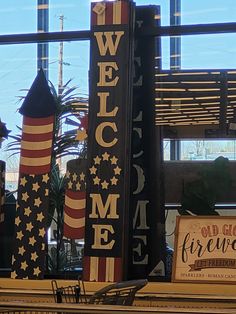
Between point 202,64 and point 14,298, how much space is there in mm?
2534

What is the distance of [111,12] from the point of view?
5215mm

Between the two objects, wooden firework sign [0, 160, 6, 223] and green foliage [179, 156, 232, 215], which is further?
wooden firework sign [0, 160, 6, 223]

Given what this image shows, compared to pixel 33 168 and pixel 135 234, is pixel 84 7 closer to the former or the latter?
pixel 33 168

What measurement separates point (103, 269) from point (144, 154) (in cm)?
104

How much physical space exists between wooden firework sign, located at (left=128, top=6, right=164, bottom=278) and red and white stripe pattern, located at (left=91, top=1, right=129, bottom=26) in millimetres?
168

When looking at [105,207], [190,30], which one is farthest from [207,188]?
[190,30]

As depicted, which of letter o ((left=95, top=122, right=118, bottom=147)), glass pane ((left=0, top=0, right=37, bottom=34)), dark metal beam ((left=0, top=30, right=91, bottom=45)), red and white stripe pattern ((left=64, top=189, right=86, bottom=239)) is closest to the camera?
letter o ((left=95, top=122, right=118, bottom=147))

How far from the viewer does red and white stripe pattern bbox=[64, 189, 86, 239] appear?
17.4 ft

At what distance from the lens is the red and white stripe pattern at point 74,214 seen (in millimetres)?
5293

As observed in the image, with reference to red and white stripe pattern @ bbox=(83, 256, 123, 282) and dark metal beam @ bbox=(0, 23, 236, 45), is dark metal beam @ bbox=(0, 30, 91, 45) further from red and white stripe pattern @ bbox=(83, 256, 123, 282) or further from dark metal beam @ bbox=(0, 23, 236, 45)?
red and white stripe pattern @ bbox=(83, 256, 123, 282)

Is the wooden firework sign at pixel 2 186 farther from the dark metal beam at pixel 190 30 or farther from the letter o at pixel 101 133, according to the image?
the dark metal beam at pixel 190 30

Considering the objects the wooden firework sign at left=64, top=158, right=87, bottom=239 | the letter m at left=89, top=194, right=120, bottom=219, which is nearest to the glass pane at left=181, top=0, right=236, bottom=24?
the wooden firework sign at left=64, top=158, right=87, bottom=239

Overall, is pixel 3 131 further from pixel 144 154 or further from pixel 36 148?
pixel 144 154

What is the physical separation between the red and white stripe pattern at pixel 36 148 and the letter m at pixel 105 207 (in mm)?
538
